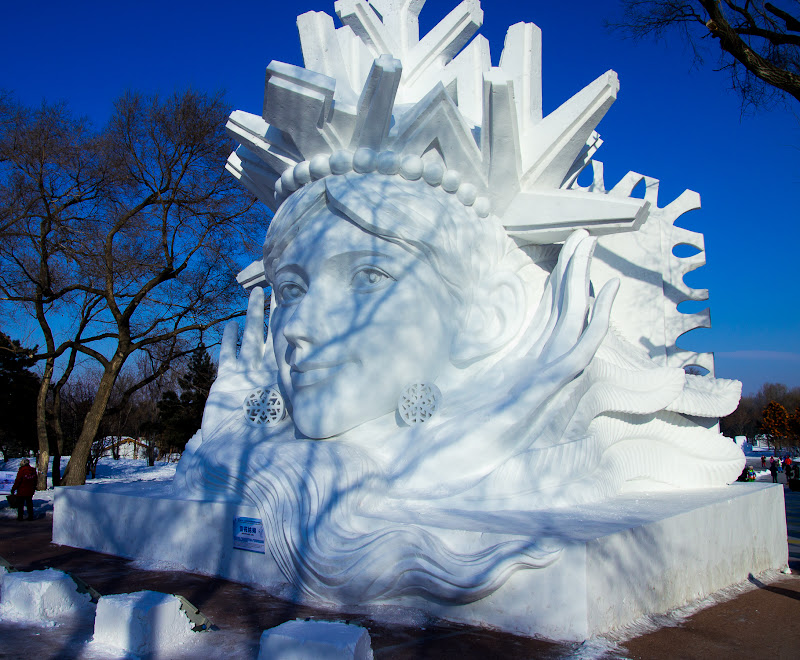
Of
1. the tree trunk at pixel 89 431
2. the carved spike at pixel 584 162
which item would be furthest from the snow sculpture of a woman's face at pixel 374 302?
the tree trunk at pixel 89 431

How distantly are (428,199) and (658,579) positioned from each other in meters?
3.74

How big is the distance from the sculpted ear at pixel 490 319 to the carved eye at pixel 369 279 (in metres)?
0.91

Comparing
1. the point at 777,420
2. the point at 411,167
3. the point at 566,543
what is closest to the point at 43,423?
the point at 411,167

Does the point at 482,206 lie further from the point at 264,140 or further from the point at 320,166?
the point at 264,140

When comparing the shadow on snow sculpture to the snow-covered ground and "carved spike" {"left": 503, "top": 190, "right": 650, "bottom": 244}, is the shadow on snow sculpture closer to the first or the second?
"carved spike" {"left": 503, "top": 190, "right": 650, "bottom": 244}

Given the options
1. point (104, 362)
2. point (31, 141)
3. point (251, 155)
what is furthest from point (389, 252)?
point (31, 141)

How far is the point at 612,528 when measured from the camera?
4.30 m

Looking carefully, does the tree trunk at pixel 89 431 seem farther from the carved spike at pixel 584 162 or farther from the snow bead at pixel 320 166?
the carved spike at pixel 584 162

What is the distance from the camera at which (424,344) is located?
237 inches

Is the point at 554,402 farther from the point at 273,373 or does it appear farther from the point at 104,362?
the point at 104,362

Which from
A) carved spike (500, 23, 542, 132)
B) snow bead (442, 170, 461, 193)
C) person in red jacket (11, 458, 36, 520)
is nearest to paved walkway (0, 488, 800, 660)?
snow bead (442, 170, 461, 193)

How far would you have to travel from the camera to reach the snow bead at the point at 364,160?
633 centimetres

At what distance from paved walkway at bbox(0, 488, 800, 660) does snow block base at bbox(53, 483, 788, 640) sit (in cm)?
15

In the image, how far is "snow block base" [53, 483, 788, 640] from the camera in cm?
388
